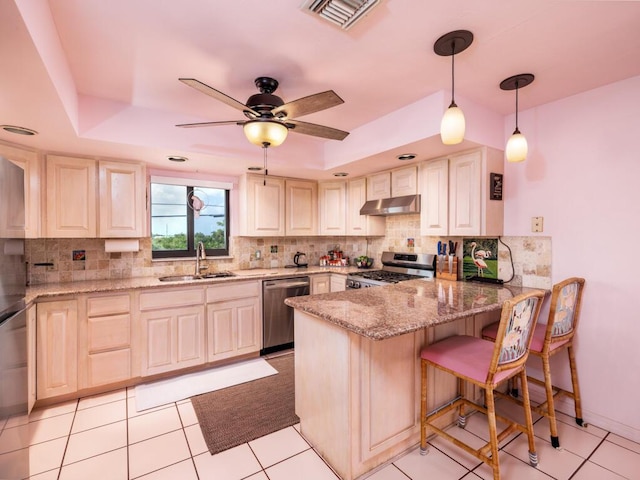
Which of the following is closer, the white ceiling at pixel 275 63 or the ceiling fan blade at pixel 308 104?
the white ceiling at pixel 275 63

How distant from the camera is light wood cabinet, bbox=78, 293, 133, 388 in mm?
2594

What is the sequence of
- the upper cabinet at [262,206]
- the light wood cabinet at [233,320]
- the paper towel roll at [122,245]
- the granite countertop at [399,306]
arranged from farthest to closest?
the upper cabinet at [262,206]
the light wood cabinet at [233,320]
the paper towel roll at [122,245]
the granite countertop at [399,306]

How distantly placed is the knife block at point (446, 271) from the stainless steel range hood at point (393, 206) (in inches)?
24.4

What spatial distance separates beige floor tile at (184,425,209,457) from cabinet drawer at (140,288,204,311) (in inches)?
45.2

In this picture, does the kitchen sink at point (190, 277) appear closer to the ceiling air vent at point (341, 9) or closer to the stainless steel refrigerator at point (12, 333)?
the stainless steel refrigerator at point (12, 333)

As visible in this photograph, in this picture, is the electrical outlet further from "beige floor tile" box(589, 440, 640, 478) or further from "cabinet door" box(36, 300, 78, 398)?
"cabinet door" box(36, 300, 78, 398)

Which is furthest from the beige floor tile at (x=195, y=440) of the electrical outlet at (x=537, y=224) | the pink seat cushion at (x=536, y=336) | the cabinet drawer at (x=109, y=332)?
the electrical outlet at (x=537, y=224)

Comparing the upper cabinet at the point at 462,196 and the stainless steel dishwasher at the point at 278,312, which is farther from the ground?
the upper cabinet at the point at 462,196

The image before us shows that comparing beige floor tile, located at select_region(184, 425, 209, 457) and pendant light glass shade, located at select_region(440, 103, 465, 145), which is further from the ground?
pendant light glass shade, located at select_region(440, 103, 465, 145)

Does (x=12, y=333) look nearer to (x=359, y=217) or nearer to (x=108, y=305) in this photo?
(x=108, y=305)

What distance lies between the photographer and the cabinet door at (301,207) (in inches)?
158

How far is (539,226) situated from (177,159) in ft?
11.1

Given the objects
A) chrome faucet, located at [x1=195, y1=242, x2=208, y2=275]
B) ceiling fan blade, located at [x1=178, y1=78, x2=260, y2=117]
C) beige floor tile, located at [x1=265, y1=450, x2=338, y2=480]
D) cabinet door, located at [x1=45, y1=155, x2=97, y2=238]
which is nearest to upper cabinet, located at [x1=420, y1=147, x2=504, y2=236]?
ceiling fan blade, located at [x1=178, y1=78, x2=260, y2=117]

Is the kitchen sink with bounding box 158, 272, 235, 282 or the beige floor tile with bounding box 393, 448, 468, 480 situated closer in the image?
the beige floor tile with bounding box 393, 448, 468, 480
